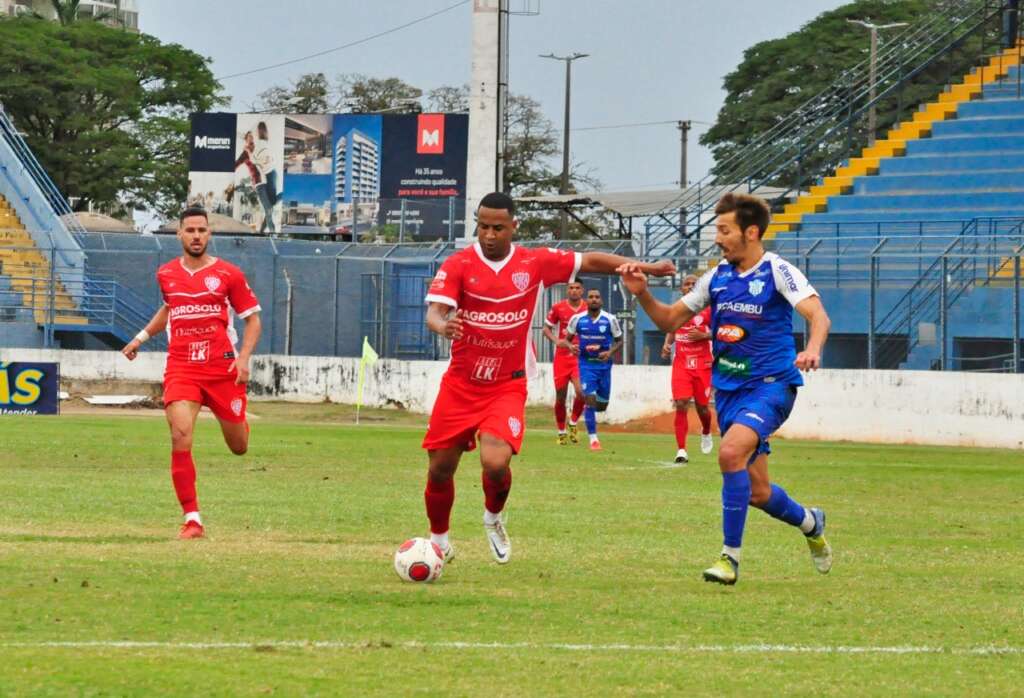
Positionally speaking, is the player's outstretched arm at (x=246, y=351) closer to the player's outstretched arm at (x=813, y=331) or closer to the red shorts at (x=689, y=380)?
the player's outstretched arm at (x=813, y=331)

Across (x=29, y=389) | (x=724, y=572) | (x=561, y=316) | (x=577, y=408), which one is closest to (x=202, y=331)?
(x=724, y=572)

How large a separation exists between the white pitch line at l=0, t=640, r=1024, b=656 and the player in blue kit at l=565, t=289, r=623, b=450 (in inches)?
724

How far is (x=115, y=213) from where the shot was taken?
84.9m

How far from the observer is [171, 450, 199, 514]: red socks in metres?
13.0

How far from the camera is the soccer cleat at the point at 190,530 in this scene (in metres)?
12.7

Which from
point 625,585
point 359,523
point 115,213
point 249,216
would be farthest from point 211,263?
point 115,213

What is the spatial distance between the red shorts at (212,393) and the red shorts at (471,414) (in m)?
2.84

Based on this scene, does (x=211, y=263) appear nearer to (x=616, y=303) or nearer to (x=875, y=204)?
(x=616, y=303)

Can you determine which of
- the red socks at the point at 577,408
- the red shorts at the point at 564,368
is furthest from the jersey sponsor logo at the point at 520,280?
the red shorts at the point at 564,368

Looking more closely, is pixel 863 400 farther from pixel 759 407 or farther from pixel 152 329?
pixel 759 407

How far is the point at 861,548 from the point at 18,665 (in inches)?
292

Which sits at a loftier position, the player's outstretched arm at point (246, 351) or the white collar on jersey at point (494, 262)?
the white collar on jersey at point (494, 262)

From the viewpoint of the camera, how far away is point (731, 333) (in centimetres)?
1111

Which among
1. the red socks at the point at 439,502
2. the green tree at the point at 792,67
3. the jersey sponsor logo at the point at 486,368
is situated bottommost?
the red socks at the point at 439,502
